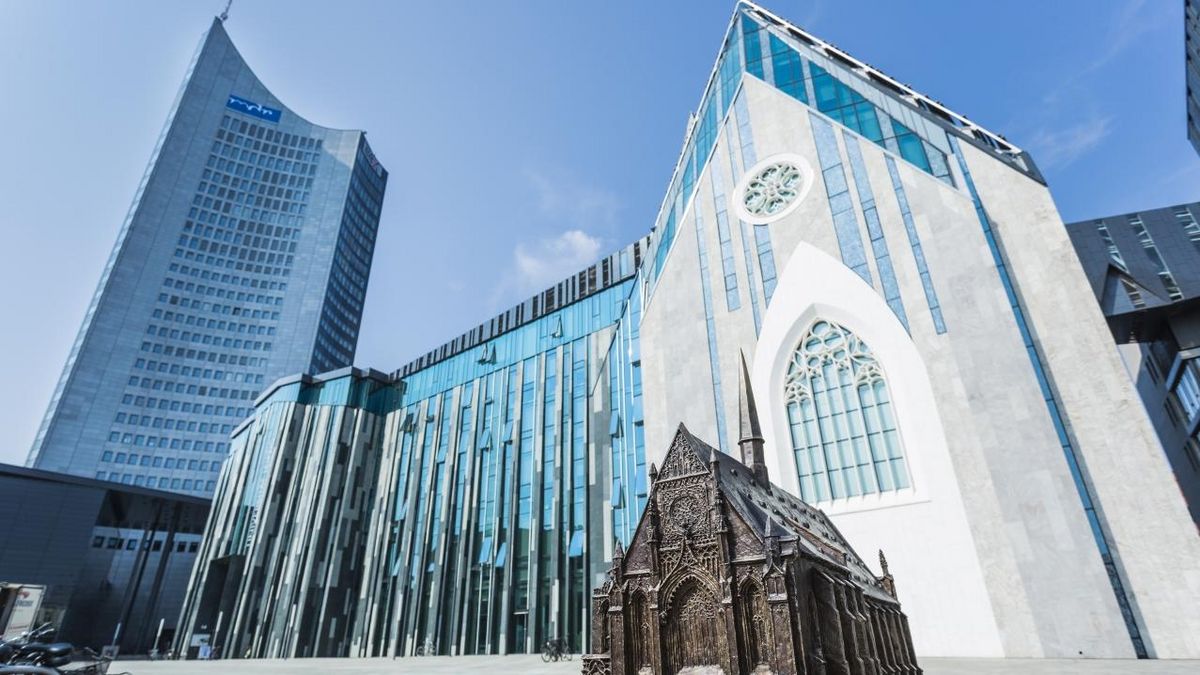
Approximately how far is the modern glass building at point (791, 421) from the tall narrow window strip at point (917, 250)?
0.46 feet

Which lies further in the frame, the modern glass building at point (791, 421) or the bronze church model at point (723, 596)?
the modern glass building at point (791, 421)

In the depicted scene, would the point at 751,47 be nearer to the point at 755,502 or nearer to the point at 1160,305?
the point at 1160,305

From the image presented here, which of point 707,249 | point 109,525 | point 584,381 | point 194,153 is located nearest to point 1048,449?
point 707,249

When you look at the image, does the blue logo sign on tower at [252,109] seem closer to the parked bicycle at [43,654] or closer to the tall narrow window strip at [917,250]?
the tall narrow window strip at [917,250]

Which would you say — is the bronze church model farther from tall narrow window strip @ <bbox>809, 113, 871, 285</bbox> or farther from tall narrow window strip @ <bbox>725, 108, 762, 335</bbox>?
tall narrow window strip @ <bbox>809, 113, 871, 285</bbox>

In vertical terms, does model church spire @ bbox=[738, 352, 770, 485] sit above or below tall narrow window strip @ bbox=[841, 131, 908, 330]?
below

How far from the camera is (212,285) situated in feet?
320

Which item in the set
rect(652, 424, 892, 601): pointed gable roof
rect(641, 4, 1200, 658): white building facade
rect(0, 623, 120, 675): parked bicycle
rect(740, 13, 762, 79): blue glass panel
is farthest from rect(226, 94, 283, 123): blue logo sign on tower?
rect(652, 424, 892, 601): pointed gable roof

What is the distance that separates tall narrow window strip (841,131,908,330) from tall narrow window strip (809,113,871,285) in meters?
0.53

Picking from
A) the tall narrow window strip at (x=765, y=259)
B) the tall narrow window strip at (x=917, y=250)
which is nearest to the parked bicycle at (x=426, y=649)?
the tall narrow window strip at (x=765, y=259)

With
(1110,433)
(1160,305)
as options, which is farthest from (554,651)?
(1160,305)

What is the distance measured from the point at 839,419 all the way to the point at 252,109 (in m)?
128

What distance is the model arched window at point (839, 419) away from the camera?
27.0 meters

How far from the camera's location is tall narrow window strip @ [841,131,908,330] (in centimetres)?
2847
